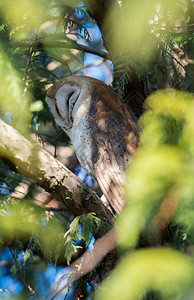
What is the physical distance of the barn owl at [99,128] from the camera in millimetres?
1479

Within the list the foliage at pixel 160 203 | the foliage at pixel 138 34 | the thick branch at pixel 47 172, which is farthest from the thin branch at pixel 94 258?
the foliage at pixel 160 203

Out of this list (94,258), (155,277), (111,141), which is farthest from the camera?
(111,141)

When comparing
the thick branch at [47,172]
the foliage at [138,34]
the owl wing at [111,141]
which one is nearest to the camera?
the foliage at [138,34]

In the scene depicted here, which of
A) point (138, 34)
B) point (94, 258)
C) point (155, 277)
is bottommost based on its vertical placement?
point (94, 258)

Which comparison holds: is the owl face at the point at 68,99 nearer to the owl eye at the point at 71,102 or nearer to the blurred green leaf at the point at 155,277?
the owl eye at the point at 71,102

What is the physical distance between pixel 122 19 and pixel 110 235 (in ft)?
3.02

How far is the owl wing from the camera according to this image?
1.42 m

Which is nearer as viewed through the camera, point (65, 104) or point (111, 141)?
point (111, 141)

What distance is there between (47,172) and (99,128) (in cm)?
53

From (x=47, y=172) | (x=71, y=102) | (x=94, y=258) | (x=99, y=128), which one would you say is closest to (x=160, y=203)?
(x=47, y=172)

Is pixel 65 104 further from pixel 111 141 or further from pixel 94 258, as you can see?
pixel 94 258

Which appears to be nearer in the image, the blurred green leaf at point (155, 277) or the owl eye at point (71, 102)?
the blurred green leaf at point (155, 277)

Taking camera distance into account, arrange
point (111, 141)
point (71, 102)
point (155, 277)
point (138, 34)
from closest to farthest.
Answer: point (155, 277)
point (138, 34)
point (111, 141)
point (71, 102)

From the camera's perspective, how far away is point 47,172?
1.23 meters
